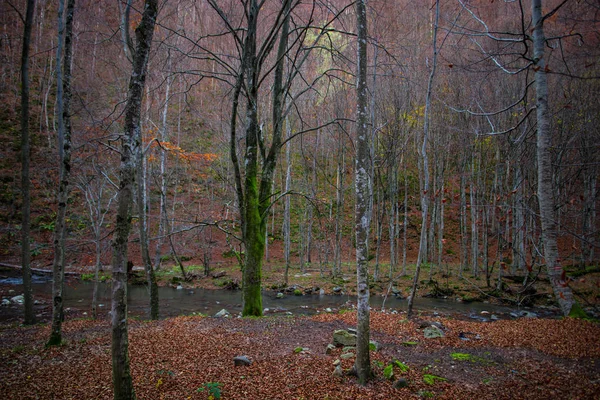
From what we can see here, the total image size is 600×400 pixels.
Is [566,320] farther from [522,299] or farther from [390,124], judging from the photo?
[390,124]

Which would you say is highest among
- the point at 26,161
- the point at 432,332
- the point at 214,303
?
the point at 26,161

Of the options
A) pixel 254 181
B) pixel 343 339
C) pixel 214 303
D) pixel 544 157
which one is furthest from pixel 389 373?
pixel 214 303

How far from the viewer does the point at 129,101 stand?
354 cm

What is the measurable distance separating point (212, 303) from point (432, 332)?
10.4m

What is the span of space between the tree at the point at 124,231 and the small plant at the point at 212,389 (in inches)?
36.6

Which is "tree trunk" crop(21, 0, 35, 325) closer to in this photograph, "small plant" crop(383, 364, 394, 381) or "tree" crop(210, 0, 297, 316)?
"tree" crop(210, 0, 297, 316)

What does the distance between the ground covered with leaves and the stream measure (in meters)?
5.04

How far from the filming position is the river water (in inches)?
505

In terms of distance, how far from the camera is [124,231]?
11.2 ft

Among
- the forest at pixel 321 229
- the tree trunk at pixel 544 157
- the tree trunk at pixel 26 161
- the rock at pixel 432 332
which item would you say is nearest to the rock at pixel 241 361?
the forest at pixel 321 229

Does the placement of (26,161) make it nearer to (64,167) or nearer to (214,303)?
(64,167)

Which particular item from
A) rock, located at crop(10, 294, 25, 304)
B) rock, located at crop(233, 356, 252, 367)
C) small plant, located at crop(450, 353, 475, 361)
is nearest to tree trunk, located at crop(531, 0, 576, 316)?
small plant, located at crop(450, 353, 475, 361)

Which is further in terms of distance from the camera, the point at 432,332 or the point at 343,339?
the point at 432,332

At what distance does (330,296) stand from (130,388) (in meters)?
13.8
